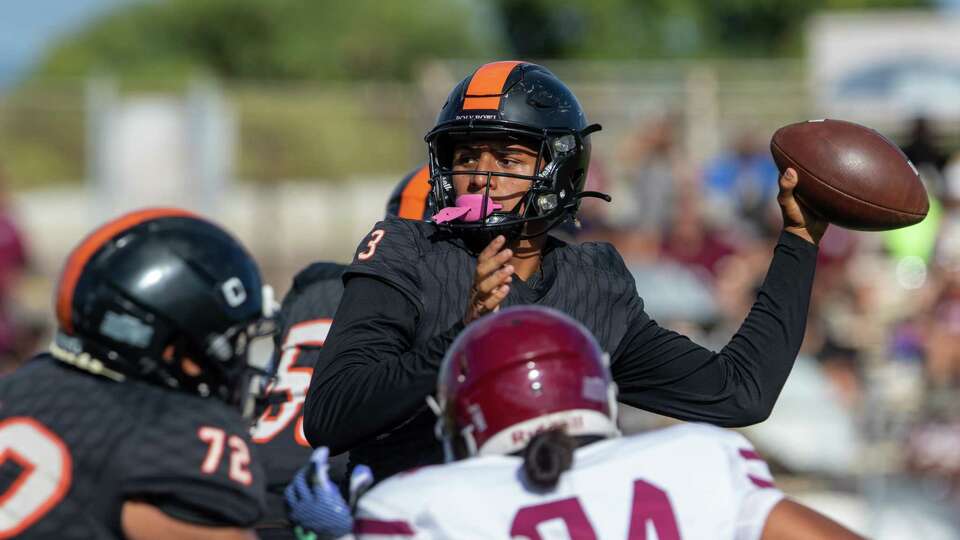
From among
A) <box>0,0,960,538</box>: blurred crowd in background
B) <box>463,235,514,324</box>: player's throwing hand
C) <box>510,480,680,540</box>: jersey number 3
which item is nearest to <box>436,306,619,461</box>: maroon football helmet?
<box>510,480,680,540</box>: jersey number 3

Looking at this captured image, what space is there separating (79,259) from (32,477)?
0.55 metres

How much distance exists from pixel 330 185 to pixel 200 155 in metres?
9.43

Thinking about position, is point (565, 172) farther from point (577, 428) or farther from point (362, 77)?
point (362, 77)

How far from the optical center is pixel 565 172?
10.9 feet

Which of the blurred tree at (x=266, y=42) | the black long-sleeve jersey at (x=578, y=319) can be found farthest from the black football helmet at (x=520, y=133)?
the blurred tree at (x=266, y=42)

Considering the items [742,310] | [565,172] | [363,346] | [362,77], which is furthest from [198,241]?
[362,77]

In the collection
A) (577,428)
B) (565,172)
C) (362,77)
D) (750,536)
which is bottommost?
(362,77)

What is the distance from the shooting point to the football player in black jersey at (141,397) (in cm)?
279

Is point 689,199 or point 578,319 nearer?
point 578,319

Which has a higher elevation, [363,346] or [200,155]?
[363,346]

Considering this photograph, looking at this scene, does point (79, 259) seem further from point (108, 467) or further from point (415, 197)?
point (415, 197)

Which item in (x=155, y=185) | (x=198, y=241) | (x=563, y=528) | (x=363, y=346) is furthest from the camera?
(x=155, y=185)

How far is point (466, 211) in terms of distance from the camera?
3.16 metres

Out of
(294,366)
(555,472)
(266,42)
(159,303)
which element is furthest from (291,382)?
(266,42)
